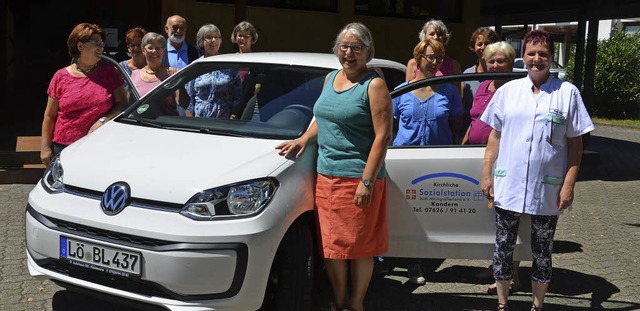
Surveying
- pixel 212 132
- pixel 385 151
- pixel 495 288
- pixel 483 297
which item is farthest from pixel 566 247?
pixel 212 132

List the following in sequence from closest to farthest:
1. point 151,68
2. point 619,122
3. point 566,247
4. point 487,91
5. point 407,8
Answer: point 487,91 → point 151,68 → point 566,247 → point 407,8 → point 619,122

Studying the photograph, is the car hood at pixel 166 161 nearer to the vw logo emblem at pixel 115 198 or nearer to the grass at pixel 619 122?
the vw logo emblem at pixel 115 198

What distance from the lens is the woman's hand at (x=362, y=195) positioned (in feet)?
12.7

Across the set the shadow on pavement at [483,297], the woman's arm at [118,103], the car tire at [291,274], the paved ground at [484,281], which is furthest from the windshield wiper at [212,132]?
the shadow on pavement at [483,297]

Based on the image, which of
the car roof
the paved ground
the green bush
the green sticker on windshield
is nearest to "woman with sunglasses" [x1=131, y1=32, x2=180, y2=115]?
the car roof

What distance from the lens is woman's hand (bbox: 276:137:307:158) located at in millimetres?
3988

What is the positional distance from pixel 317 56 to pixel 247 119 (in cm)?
85

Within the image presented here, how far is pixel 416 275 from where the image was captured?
207 inches

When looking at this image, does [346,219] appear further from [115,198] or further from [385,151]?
[115,198]

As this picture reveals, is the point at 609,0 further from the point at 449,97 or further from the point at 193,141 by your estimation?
the point at 193,141

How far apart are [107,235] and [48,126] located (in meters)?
1.76

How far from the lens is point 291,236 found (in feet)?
12.8

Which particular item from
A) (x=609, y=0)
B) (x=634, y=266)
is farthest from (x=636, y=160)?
(x=634, y=266)

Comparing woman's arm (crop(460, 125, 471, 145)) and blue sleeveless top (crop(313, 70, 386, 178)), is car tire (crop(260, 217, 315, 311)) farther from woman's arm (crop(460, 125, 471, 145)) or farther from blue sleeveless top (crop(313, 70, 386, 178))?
woman's arm (crop(460, 125, 471, 145))
